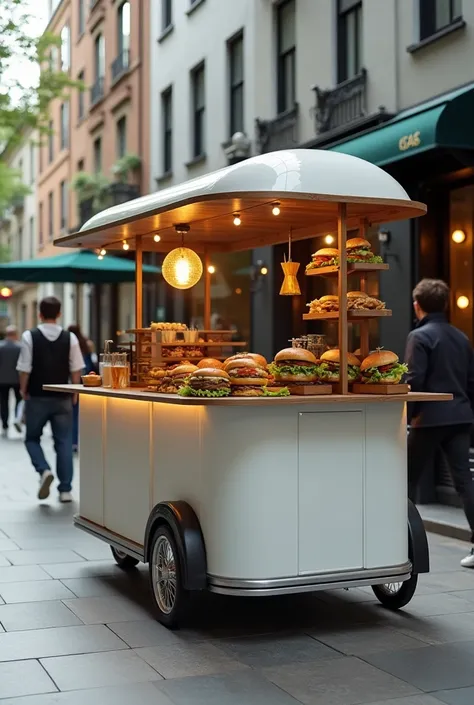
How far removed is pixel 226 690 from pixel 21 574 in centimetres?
307

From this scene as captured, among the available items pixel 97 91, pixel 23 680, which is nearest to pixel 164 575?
pixel 23 680

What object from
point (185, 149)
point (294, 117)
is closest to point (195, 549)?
point (294, 117)

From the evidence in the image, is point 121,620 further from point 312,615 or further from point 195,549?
point 312,615

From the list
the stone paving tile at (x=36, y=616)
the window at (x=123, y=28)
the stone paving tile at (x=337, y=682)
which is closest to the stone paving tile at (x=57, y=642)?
the stone paving tile at (x=36, y=616)

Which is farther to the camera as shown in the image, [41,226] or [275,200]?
[41,226]

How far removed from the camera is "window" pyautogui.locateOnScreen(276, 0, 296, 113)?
16.5 metres

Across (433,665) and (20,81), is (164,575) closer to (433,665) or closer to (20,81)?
(433,665)

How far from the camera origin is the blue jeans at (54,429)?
11.3m

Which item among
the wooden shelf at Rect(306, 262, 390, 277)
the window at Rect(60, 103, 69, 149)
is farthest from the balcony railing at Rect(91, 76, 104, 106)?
the wooden shelf at Rect(306, 262, 390, 277)

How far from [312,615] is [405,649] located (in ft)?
2.91

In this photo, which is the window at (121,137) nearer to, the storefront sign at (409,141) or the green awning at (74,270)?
the green awning at (74,270)

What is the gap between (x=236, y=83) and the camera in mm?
18953

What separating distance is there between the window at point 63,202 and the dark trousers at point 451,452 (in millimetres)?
28966

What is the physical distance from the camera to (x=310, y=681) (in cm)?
516
